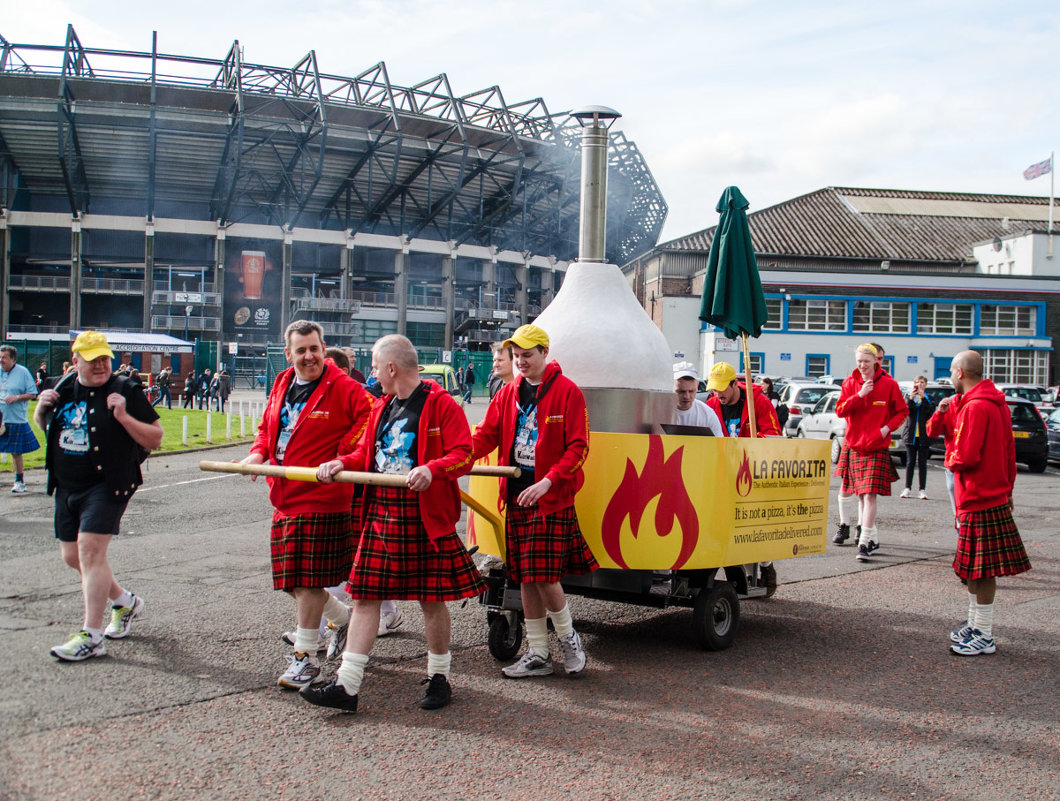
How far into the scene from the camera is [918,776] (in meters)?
3.69

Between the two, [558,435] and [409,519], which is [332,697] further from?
[558,435]

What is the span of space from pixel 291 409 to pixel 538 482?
127cm

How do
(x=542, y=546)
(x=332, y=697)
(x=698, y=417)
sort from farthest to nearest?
(x=698, y=417)
(x=542, y=546)
(x=332, y=697)

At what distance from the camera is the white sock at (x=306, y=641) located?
183 inches

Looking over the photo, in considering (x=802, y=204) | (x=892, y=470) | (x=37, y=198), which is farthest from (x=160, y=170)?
(x=892, y=470)

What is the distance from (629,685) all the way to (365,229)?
204 feet

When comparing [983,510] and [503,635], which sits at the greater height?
[983,510]

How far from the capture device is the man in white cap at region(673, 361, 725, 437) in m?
6.48

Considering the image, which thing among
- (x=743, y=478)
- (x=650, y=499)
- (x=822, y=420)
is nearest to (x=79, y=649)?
(x=650, y=499)

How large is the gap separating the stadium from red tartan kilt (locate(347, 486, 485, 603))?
43.1m

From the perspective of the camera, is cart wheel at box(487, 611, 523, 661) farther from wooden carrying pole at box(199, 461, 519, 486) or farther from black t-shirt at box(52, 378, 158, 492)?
black t-shirt at box(52, 378, 158, 492)

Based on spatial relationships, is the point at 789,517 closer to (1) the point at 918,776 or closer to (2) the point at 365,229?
(1) the point at 918,776

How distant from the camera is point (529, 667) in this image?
195 inches

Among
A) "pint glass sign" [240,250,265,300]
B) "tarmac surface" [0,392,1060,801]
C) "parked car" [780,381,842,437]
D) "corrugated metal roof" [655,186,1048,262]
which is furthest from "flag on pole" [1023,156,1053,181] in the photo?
"tarmac surface" [0,392,1060,801]
